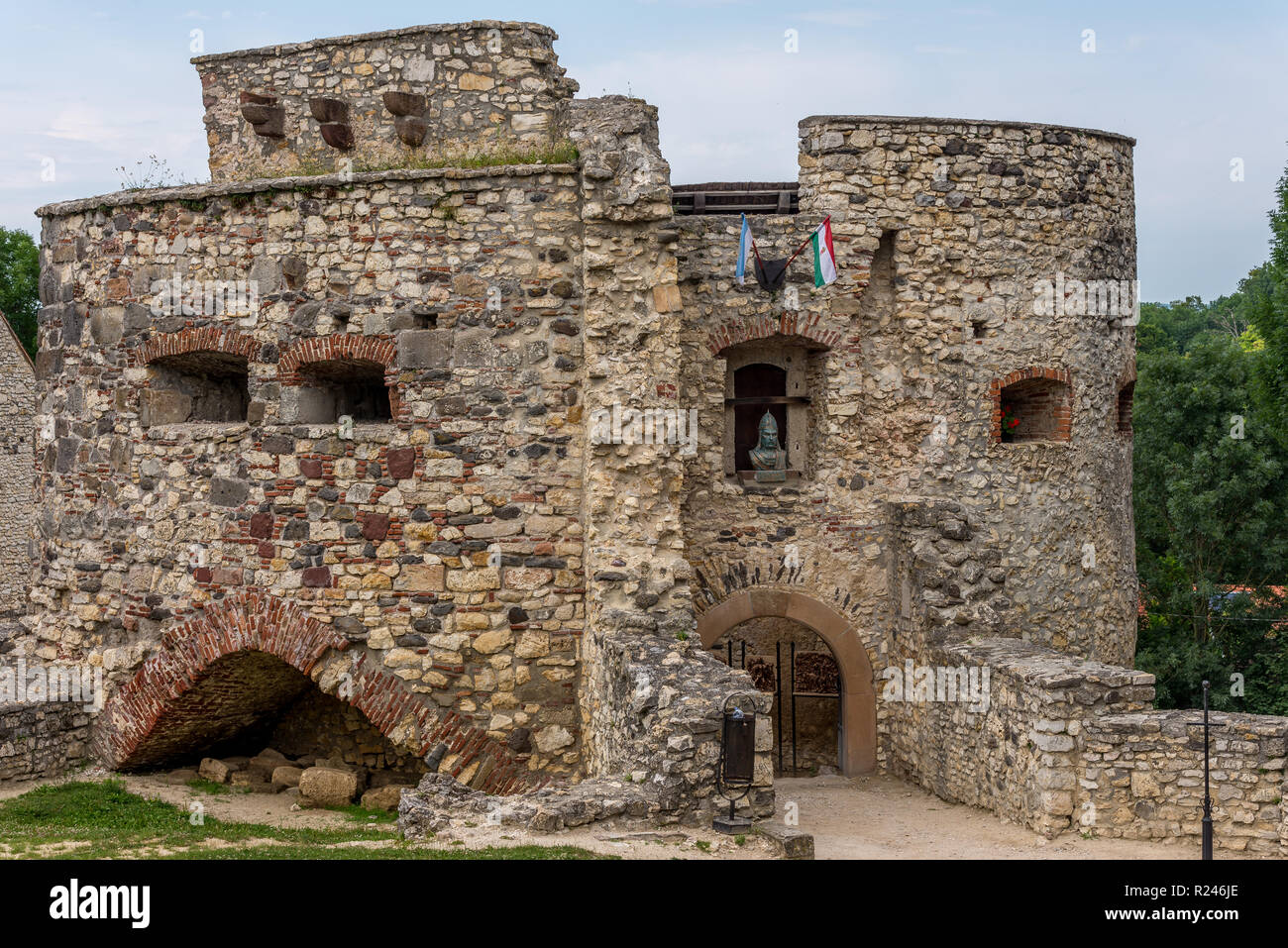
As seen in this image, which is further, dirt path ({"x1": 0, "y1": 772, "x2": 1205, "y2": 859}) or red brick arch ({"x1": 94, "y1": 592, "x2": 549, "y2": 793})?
red brick arch ({"x1": 94, "y1": 592, "x2": 549, "y2": 793})

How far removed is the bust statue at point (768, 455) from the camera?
12.8m

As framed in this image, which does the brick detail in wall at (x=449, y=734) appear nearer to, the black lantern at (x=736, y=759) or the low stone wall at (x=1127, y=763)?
the black lantern at (x=736, y=759)

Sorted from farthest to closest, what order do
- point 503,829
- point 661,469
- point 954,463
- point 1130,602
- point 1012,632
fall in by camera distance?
1. point 1130,602
2. point 954,463
3. point 1012,632
4. point 661,469
5. point 503,829

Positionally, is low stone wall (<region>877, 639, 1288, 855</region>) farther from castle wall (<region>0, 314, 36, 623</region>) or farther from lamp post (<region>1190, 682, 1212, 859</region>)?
castle wall (<region>0, 314, 36, 623</region>)

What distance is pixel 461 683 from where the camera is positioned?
11039 millimetres

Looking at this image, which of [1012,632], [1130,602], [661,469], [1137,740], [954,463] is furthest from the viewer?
[1130,602]

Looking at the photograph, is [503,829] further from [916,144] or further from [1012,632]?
[916,144]

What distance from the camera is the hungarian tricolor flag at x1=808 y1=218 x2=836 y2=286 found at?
11492mm

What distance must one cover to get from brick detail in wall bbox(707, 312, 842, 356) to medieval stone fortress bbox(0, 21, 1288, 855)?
40mm

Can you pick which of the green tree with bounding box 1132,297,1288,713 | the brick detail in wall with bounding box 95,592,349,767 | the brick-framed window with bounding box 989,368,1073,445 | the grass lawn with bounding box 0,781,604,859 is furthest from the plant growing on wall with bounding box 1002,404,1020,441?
the grass lawn with bounding box 0,781,604,859

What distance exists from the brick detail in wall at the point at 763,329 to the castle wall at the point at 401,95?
2.45 metres

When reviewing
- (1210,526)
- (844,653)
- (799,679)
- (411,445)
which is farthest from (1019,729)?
(1210,526)

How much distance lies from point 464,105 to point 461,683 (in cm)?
578

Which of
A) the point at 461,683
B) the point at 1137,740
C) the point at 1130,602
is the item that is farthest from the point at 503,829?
the point at 1130,602
